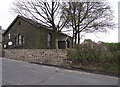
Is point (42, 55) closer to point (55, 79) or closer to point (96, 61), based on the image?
point (96, 61)

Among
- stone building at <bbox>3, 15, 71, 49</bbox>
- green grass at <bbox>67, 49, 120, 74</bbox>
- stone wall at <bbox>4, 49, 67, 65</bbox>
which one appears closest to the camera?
green grass at <bbox>67, 49, 120, 74</bbox>

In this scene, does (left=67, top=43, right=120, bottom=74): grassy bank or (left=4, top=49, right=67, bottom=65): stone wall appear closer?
(left=67, top=43, right=120, bottom=74): grassy bank

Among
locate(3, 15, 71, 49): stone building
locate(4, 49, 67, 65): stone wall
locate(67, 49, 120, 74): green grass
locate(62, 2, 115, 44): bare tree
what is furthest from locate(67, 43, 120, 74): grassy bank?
locate(3, 15, 71, 49): stone building

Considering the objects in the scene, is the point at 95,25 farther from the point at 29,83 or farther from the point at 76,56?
the point at 29,83

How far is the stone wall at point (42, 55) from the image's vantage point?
36.7 feet

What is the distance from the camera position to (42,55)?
1276cm

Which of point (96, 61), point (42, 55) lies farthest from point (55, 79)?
point (42, 55)

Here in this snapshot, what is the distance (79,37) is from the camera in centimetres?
2052

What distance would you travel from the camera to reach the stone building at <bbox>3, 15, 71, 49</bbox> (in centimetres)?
2002

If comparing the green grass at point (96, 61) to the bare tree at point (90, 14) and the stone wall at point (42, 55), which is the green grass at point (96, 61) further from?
the bare tree at point (90, 14)

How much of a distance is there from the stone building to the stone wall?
4.61 meters

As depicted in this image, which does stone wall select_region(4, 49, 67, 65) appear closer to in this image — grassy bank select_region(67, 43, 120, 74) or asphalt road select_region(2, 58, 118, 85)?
grassy bank select_region(67, 43, 120, 74)

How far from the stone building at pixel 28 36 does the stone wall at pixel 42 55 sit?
461 centimetres

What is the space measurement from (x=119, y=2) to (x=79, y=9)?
5.44 metres
